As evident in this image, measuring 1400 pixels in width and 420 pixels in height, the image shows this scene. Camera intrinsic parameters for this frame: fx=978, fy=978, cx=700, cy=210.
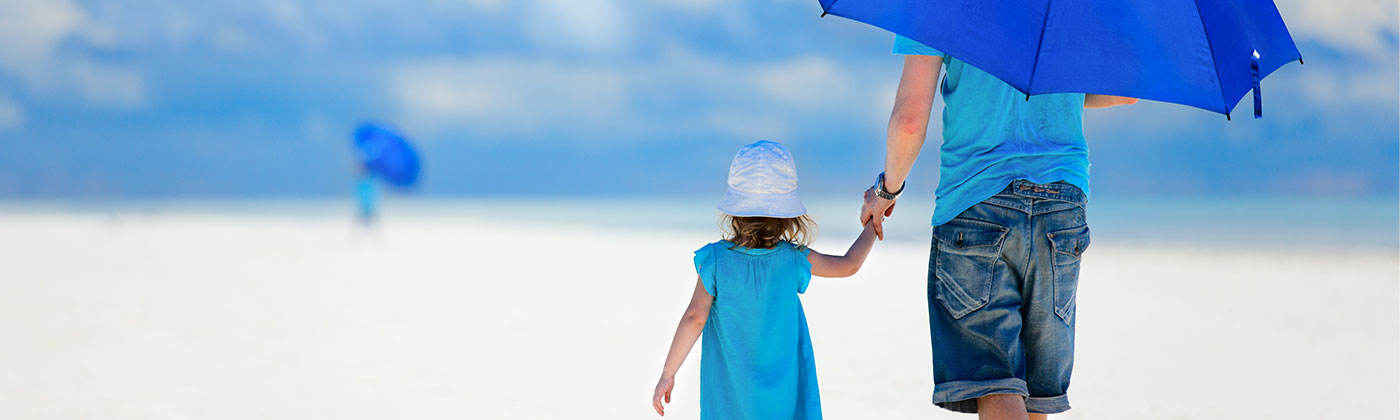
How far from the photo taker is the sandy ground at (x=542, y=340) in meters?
4.15

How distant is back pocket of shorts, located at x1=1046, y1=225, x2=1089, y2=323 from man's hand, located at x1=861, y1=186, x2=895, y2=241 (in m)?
0.38

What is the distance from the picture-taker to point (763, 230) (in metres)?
2.46

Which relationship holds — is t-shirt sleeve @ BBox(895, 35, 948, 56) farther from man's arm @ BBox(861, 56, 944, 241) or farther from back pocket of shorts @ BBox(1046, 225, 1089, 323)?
back pocket of shorts @ BBox(1046, 225, 1089, 323)

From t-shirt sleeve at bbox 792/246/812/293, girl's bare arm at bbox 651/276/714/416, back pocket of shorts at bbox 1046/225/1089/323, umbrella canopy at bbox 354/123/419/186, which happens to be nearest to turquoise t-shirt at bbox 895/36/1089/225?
back pocket of shorts at bbox 1046/225/1089/323

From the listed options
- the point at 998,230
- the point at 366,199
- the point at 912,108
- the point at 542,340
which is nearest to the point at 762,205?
the point at 912,108

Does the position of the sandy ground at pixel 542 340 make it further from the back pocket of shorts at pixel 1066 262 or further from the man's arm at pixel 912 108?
the man's arm at pixel 912 108

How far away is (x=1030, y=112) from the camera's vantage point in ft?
7.55

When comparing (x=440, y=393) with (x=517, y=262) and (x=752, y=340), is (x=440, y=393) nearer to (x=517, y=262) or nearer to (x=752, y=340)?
(x=752, y=340)

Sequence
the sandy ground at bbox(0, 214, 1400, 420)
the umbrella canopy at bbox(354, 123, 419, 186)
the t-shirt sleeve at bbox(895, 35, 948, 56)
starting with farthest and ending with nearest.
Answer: the umbrella canopy at bbox(354, 123, 419, 186) < the sandy ground at bbox(0, 214, 1400, 420) < the t-shirt sleeve at bbox(895, 35, 948, 56)

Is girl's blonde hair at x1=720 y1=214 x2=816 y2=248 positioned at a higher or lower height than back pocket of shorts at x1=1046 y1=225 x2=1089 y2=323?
higher

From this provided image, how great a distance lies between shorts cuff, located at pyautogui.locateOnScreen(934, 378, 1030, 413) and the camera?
7.39 feet

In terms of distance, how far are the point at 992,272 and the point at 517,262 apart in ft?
30.8

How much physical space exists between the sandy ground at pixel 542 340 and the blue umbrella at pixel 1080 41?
7.29 feet

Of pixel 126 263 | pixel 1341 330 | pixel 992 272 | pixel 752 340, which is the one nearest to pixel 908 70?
pixel 992 272
